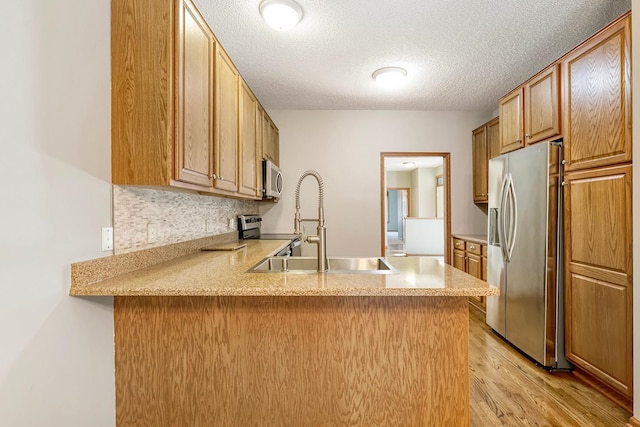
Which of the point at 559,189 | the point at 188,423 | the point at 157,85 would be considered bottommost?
the point at 188,423

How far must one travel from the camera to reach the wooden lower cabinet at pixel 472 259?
3.48 meters

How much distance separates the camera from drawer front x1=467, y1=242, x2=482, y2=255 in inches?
141

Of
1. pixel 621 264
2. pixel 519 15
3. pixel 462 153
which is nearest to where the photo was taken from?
pixel 621 264

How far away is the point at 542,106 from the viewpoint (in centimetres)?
256

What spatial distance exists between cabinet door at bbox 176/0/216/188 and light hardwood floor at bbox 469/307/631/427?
211cm

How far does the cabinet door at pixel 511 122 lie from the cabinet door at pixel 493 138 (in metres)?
0.62

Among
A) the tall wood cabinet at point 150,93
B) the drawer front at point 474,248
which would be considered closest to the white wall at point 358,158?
the drawer front at point 474,248

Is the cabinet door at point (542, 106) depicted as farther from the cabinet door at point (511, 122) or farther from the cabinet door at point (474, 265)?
the cabinet door at point (474, 265)

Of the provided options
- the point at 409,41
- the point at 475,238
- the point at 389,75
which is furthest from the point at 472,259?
the point at 409,41

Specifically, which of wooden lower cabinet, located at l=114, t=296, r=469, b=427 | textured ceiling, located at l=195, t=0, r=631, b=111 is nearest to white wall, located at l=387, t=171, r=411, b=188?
textured ceiling, located at l=195, t=0, r=631, b=111

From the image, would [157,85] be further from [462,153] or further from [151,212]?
[462,153]

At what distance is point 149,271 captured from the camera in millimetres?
1586

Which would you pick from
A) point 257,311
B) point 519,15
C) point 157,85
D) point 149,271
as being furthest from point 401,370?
point 519,15

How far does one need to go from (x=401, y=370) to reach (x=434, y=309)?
31cm
